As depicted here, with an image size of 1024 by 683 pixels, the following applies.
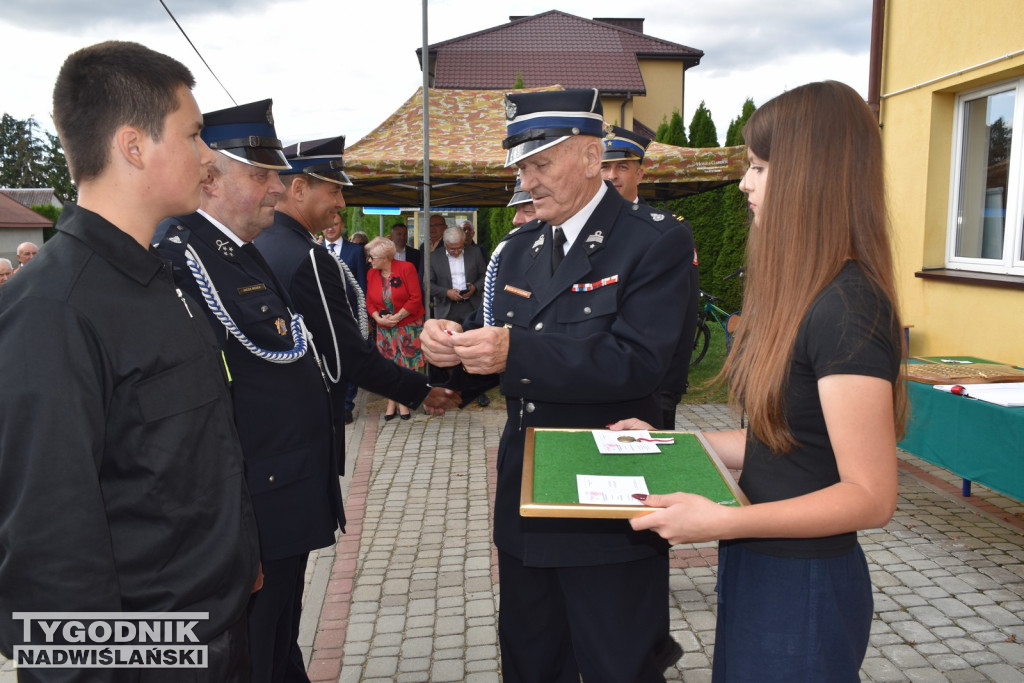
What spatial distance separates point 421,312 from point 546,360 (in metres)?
7.06

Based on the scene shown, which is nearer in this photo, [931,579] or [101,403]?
[101,403]

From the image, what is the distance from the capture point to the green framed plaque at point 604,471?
156 centimetres

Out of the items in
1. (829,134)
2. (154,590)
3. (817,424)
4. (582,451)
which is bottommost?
(154,590)

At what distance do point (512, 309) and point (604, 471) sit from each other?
0.97m

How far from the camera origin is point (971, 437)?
4730 mm

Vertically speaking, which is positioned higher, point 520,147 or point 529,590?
point 520,147

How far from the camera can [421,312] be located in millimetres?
9188

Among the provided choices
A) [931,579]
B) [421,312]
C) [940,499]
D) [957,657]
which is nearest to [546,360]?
[957,657]

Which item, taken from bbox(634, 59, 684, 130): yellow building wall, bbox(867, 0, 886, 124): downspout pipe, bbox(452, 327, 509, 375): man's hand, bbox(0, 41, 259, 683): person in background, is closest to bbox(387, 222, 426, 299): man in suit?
bbox(867, 0, 886, 124): downspout pipe

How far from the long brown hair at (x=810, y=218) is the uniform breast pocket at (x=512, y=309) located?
995 millimetres

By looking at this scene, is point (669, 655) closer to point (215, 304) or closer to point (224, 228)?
point (215, 304)

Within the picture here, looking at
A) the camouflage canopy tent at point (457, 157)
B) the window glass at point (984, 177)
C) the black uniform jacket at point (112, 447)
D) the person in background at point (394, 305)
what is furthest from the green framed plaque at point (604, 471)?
the person in background at point (394, 305)

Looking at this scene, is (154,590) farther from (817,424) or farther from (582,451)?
(817,424)

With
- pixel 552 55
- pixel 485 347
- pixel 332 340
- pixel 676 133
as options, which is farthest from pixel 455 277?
pixel 552 55
